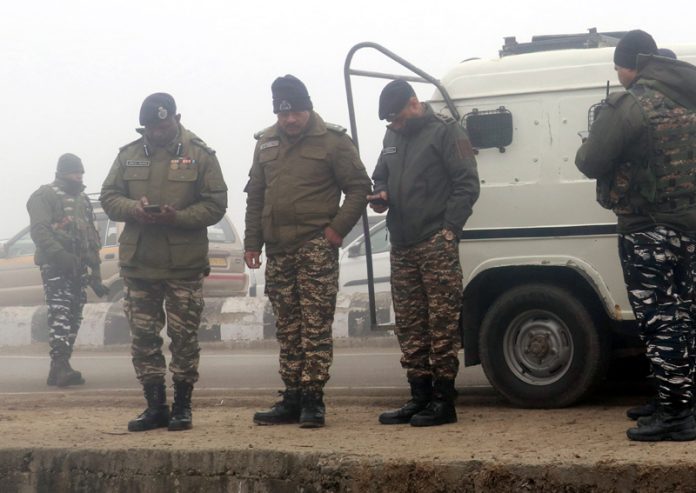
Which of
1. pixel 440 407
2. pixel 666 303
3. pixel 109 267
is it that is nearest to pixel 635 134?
pixel 666 303

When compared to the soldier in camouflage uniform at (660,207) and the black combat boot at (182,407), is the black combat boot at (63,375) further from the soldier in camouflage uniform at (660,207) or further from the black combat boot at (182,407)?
the soldier in camouflage uniform at (660,207)

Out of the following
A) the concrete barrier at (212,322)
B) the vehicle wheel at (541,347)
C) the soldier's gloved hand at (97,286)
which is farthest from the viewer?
the concrete barrier at (212,322)

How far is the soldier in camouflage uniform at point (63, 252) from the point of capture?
10734mm

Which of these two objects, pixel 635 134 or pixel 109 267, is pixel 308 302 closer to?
pixel 635 134

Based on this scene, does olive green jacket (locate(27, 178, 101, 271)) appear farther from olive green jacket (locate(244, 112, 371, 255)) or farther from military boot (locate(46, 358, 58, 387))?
olive green jacket (locate(244, 112, 371, 255))

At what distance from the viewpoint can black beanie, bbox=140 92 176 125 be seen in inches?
270

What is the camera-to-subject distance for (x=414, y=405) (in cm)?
688

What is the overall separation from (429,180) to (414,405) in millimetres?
1307

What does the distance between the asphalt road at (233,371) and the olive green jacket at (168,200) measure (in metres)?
2.80

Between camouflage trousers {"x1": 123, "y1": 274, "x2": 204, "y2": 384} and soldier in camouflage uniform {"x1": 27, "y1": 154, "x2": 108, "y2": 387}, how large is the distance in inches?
155

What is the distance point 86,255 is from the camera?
36.1 ft

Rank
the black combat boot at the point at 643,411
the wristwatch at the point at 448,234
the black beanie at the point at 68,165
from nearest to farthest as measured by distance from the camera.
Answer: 1. the black combat boot at the point at 643,411
2. the wristwatch at the point at 448,234
3. the black beanie at the point at 68,165

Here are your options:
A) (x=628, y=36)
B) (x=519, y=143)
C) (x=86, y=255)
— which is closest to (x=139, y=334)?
(x=519, y=143)

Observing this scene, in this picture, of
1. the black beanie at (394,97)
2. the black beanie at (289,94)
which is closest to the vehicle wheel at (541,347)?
the black beanie at (394,97)
